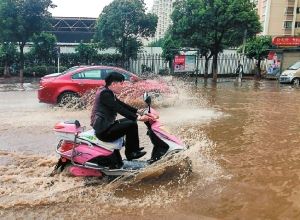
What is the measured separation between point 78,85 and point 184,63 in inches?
463

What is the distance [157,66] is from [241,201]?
86.4 ft

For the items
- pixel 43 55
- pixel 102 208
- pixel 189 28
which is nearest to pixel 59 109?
pixel 102 208

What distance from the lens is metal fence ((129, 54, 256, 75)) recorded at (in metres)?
30.6

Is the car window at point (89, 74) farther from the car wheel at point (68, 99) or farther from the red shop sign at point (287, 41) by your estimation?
the red shop sign at point (287, 41)

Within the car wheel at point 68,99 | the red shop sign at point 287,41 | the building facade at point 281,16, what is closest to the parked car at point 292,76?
the red shop sign at point 287,41

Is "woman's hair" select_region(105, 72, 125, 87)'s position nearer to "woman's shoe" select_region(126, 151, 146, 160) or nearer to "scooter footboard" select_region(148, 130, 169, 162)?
"scooter footboard" select_region(148, 130, 169, 162)

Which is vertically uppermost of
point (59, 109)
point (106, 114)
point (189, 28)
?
point (189, 28)

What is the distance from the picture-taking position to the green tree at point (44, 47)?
27.8 metres

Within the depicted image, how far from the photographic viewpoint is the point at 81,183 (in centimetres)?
561

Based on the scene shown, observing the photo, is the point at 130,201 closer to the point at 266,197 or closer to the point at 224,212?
the point at 224,212

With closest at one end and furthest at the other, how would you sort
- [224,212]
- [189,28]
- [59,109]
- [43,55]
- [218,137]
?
[224,212]
[218,137]
[59,109]
[189,28]
[43,55]

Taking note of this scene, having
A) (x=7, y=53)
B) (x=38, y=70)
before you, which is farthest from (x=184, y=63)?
(x=7, y=53)

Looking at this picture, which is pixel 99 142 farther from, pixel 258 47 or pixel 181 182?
pixel 258 47

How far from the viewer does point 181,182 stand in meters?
5.82
